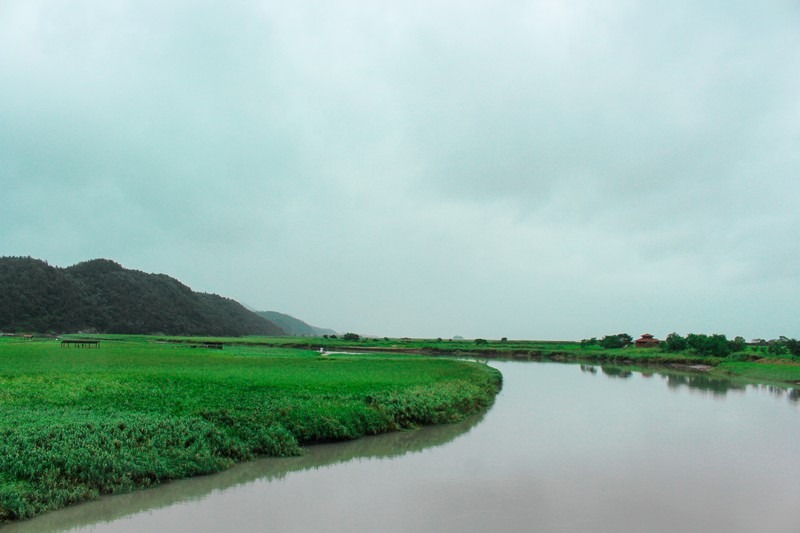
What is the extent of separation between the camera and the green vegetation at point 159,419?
8.34 meters

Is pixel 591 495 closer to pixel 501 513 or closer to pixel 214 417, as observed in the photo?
pixel 501 513

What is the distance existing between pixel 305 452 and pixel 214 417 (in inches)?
90.5

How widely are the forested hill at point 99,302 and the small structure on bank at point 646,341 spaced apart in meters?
82.4

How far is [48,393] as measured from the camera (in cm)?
1354

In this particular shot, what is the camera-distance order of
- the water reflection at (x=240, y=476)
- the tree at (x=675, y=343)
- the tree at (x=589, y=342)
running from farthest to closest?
the tree at (x=589, y=342) < the tree at (x=675, y=343) < the water reflection at (x=240, y=476)

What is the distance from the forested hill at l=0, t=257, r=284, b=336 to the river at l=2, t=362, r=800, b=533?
81.4m

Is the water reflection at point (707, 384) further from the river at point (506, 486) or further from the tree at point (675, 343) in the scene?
the tree at point (675, 343)

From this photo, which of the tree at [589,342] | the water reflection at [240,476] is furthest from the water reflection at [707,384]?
the tree at [589,342]

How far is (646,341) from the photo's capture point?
2781 inches

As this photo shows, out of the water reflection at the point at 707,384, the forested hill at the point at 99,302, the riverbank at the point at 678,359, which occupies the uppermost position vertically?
the forested hill at the point at 99,302

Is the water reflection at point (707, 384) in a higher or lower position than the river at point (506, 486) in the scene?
higher

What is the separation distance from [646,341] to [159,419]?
236 ft

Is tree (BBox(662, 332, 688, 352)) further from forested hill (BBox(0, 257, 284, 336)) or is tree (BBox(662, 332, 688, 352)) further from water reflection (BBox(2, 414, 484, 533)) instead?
forested hill (BBox(0, 257, 284, 336))

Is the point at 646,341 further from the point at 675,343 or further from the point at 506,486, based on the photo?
the point at 506,486
